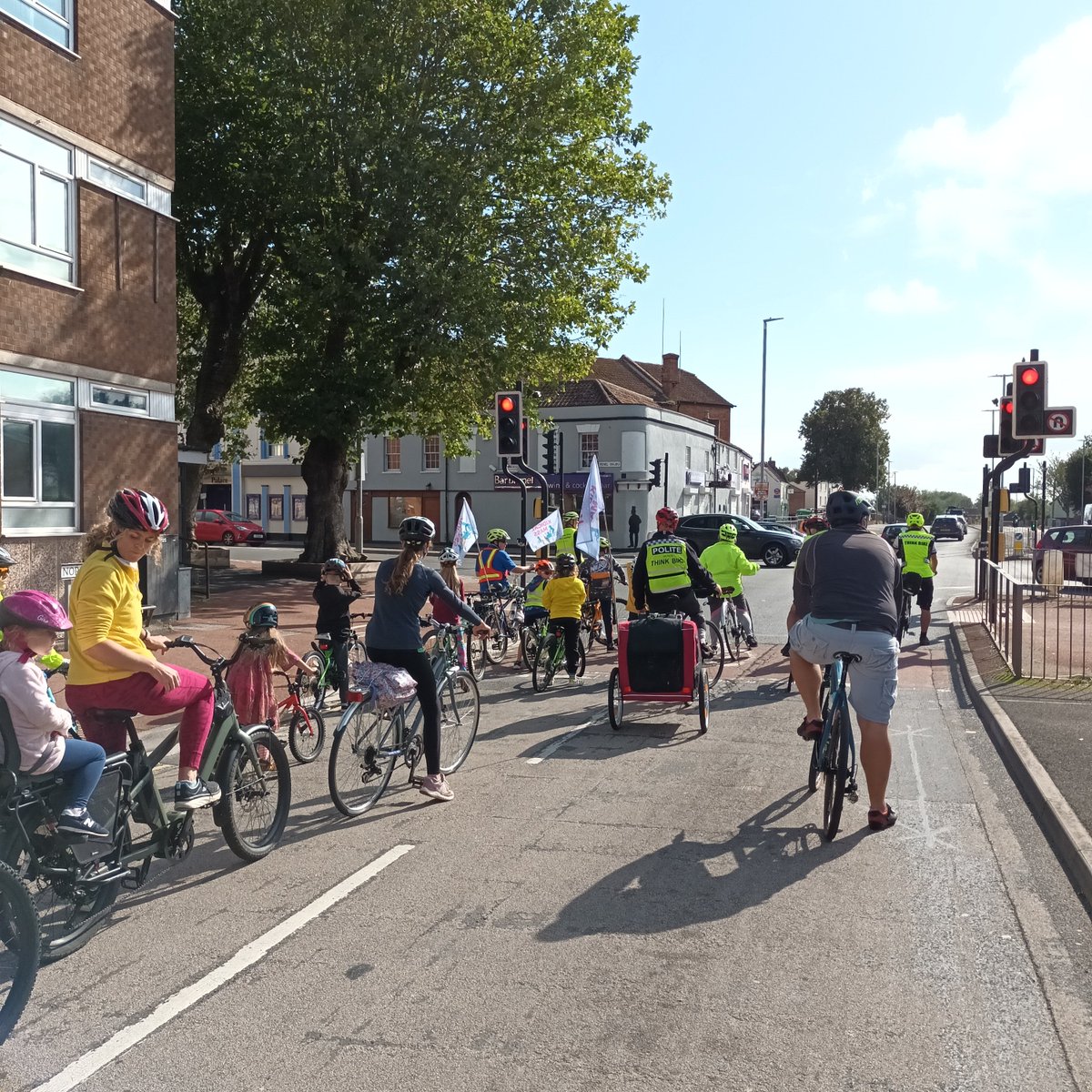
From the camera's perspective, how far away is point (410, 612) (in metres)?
6.69

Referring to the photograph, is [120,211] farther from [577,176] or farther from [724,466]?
[724,466]

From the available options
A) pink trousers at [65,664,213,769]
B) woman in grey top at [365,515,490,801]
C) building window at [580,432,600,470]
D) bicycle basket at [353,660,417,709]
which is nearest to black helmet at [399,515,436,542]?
woman in grey top at [365,515,490,801]

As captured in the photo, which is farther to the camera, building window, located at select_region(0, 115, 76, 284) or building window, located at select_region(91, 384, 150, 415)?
building window, located at select_region(91, 384, 150, 415)

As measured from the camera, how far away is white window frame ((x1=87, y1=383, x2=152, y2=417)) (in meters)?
15.1

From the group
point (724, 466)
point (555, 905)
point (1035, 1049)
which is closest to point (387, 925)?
point (555, 905)

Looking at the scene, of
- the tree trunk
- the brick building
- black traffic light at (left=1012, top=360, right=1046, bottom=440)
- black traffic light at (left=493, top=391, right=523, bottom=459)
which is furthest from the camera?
the tree trunk

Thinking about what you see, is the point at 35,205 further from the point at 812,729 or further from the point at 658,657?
the point at 812,729

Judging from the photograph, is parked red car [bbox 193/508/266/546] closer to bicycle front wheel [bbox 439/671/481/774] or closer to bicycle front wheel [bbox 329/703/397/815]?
bicycle front wheel [bbox 439/671/481/774]

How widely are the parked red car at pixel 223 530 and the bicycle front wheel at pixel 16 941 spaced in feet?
146

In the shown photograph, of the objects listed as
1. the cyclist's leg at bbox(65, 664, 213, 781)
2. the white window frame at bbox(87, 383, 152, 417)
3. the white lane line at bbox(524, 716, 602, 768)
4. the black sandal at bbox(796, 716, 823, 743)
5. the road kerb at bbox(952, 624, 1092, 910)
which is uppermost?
the white window frame at bbox(87, 383, 152, 417)

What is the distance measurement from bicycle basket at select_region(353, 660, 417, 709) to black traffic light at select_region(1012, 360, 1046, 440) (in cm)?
1072

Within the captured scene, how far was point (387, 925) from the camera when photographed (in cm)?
471

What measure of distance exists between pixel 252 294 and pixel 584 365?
27.9 feet

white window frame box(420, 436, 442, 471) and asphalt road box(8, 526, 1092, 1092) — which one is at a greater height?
white window frame box(420, 436, 442, 471)
